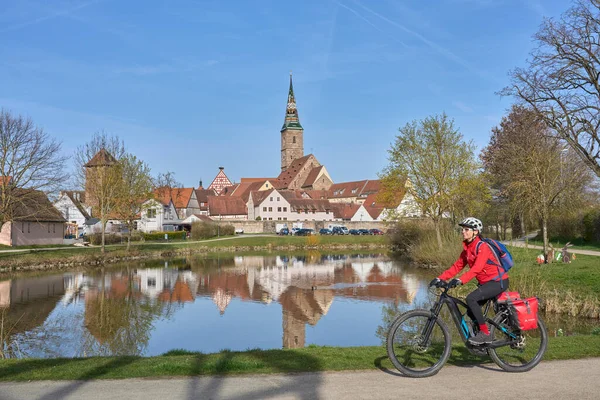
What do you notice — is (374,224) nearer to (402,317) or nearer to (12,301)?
(12,301)

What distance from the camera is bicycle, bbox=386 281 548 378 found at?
23.0 feet

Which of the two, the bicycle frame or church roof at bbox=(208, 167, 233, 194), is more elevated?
church roof at bbox=(208, 167, 233, 194)

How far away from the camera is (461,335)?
24.2 feet

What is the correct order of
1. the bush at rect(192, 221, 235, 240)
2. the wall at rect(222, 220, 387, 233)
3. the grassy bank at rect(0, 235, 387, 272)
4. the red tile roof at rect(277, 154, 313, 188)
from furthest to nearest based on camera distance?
the red tile roof at rect(277, 154, 313, 188) → the wall at rect(222, 220, 387, 233) → the bush at rect(192, 221, 235, 240) → the grassy bank at rect(0, 235, 387, 272)

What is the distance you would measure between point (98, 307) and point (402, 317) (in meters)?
17.8

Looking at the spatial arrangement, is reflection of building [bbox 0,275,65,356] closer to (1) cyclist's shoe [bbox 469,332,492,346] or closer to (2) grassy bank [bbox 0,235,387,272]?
(2) grassy bank [bbox 0,235,387,272]

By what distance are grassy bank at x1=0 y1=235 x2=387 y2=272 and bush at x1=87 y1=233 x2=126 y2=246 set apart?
126 inches

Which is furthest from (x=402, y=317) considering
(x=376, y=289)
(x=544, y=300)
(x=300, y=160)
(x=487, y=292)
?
(x=300, y=160)

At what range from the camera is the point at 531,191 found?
2695cm

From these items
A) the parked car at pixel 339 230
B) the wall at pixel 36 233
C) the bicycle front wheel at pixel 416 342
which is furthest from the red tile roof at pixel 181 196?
the bicycle front wheel at pixel 416 342

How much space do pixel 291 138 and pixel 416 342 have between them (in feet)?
456

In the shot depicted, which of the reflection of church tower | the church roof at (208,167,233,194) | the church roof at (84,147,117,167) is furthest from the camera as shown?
the church roof at (208,167,233,194)

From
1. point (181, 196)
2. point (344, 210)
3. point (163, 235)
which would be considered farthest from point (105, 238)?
point (344, 210)

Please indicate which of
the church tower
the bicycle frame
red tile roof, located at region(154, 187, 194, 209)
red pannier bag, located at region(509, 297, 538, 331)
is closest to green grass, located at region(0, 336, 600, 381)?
the bicycle frame
